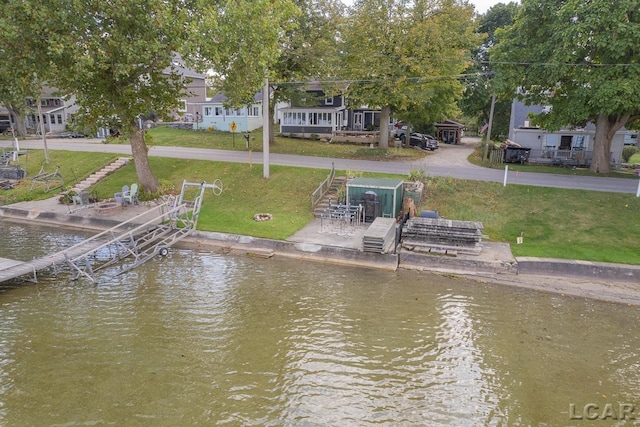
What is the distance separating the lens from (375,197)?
1753cm

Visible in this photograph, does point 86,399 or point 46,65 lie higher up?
point 46,65

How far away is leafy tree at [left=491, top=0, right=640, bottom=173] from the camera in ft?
64.1

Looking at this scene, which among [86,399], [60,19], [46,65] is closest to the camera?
[86,399]

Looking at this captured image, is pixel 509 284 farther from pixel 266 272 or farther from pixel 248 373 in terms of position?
pixel 248 373

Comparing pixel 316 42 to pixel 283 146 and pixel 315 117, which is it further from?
pixel 315 117

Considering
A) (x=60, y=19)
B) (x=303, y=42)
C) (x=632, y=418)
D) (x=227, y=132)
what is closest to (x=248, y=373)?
(x=632, y=418)

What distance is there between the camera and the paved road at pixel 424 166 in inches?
845

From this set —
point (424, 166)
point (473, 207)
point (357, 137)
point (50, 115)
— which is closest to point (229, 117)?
point (357, 137)

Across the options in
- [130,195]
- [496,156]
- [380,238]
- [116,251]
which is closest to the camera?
[380,238]

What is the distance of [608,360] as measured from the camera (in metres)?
9.05

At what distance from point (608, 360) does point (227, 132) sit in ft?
132

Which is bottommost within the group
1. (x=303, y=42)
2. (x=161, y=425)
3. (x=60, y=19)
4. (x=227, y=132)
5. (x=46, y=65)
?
(x=161, y=425)

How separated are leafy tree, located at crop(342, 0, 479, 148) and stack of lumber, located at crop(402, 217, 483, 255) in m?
13.7

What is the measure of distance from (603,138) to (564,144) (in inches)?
329
